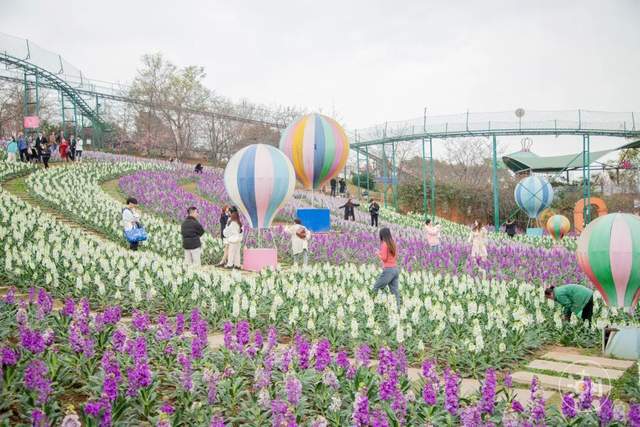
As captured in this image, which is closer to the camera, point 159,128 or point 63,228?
point 63,228

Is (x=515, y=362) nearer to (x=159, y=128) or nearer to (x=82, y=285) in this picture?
(x=82, y=285)

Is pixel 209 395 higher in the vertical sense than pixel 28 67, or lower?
lower

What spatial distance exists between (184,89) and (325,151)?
3287 centimetres

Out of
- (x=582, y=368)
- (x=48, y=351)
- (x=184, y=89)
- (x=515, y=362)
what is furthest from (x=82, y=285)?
(x=184, y=89)

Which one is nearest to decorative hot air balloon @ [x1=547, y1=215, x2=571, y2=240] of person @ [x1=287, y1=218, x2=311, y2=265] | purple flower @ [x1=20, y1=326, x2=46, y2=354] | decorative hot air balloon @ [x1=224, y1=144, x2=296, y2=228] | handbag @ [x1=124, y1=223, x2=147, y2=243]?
decorative hot air balloon @ [x1=224, y1=144, x2=296, y2=228]

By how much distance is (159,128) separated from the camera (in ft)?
180

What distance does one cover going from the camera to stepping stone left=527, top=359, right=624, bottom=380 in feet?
24.6

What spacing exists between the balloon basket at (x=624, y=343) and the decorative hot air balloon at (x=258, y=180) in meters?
9.96

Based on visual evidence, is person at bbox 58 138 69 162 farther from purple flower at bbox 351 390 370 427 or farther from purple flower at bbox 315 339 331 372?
purple flower at bbox 351 390 370 427

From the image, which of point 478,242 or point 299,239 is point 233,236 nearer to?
point 299,239

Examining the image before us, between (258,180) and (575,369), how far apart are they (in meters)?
10.3

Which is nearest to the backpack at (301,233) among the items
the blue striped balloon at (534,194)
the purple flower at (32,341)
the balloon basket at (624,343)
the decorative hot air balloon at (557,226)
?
the balloon basket at (624,343)

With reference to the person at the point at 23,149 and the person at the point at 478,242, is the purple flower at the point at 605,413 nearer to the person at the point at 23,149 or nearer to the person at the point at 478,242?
the person at the point at 478,242

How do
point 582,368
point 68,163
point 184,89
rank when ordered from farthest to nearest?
point 184,89, point 68,163, point 582,368
